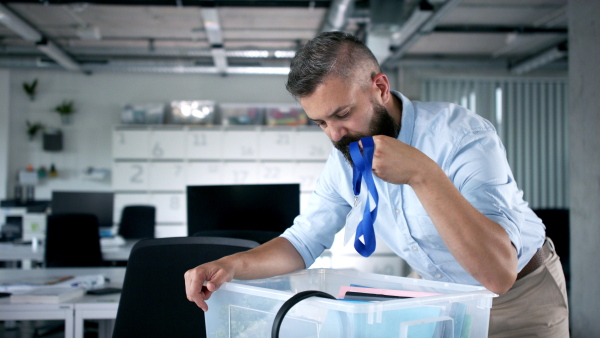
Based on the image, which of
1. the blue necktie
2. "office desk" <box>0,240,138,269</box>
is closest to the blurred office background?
"office desk" <box>0,240,138,269</box>

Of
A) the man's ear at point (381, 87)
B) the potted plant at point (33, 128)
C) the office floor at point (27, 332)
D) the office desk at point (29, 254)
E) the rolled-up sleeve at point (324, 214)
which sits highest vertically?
the potted plant at point (33, 128)

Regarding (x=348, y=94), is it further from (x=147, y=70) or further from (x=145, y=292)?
(x=147, y=70)

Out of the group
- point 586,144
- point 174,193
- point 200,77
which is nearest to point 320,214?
point 586,144

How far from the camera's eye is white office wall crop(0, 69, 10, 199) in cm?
764

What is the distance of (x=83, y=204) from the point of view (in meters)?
5.02

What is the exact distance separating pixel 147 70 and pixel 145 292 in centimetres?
626

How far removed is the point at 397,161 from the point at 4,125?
26.9 ft

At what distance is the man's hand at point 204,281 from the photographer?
3.36 ft

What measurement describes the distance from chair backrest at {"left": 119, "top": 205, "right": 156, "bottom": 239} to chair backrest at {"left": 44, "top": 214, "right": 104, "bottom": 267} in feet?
5.65

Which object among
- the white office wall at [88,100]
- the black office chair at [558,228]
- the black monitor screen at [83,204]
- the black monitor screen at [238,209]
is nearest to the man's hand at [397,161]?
the black monitor screen at [238,209]

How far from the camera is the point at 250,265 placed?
1.17m

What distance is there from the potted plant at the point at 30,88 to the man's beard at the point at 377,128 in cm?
777

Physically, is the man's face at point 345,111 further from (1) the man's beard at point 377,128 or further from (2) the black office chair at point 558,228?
(2) the black office chair at point 558,228

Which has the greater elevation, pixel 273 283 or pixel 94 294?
pixel 273 283
